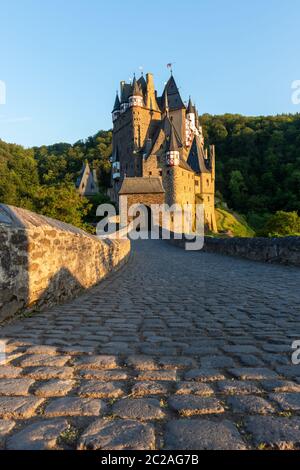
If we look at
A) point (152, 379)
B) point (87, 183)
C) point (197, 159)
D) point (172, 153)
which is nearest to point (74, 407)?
point (152, 379)

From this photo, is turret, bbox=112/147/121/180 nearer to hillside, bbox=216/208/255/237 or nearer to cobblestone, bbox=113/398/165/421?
hillside, bbox=216/208/255/237

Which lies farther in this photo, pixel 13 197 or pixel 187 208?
pixel 187 208

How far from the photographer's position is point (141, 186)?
47031mm

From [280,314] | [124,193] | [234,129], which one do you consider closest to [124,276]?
[280,314]

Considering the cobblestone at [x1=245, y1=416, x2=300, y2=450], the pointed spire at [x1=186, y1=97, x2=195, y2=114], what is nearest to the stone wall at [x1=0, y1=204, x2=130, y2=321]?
the cobblestone at [x1=245, y1=416, x2=300, y2=450]

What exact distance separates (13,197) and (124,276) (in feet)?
165

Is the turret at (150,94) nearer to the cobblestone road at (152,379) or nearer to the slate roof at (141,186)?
the slate roof at (141,186)

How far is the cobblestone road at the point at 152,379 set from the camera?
1.61m

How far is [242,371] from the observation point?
2436 millimetres

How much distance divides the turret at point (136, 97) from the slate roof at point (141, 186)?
974 inches

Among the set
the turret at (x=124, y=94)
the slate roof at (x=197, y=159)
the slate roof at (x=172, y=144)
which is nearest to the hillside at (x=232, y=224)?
the slate roof at (x=197, y=159)

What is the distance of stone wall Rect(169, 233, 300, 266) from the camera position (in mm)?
10562
